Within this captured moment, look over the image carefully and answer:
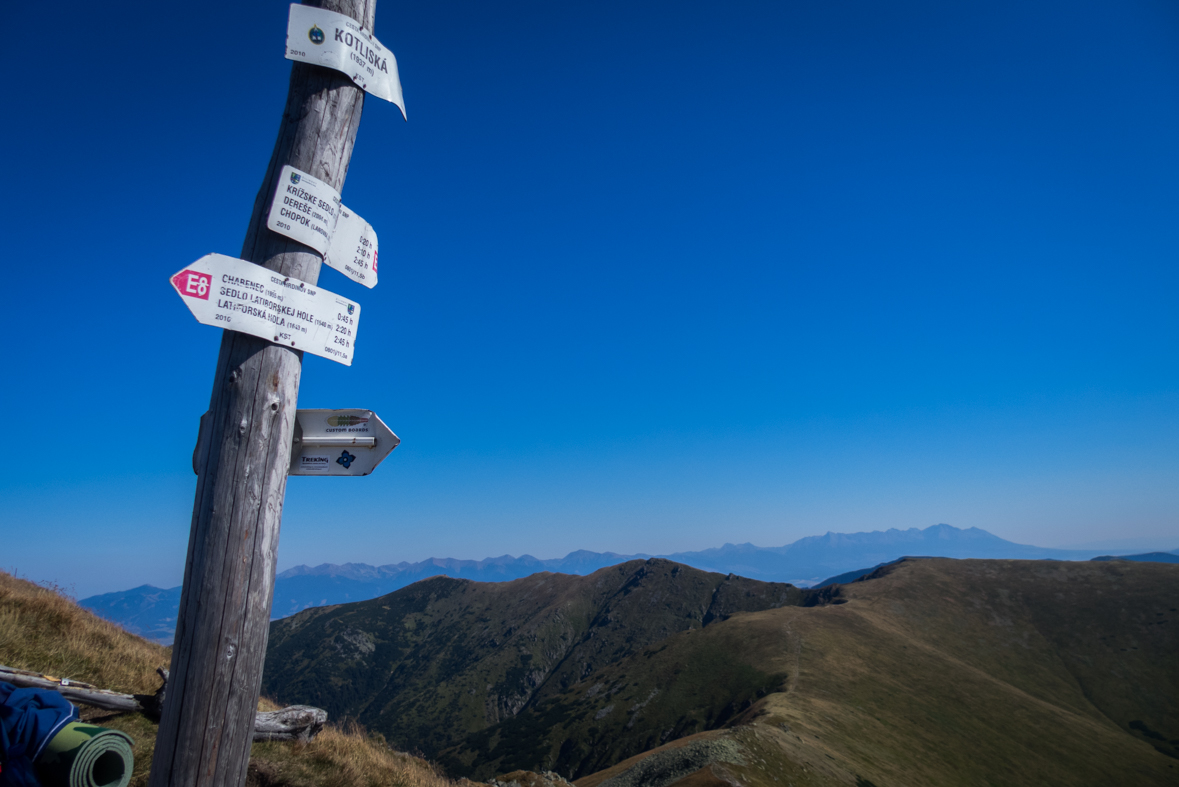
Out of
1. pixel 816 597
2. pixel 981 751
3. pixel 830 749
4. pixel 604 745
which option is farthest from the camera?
pixel 816 597

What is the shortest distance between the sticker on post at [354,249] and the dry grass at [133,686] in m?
5.54

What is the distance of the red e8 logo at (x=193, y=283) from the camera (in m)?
2.88

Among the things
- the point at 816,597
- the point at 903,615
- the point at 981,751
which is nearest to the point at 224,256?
the point at 981,751

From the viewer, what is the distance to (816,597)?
6245 inches

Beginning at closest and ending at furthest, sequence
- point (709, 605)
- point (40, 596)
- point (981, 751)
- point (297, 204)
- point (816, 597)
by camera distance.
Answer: point (297, 204)
point (40, 596)
point (981, 751)
point (816, 597)
point (709, 605)

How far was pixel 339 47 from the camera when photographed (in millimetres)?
3504

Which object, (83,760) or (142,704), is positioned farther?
(142,704)

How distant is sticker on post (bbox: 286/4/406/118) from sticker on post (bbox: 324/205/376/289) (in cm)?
87

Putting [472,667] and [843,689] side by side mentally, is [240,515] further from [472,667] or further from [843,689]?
[472,667]

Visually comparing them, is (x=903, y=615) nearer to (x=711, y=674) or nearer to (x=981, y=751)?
(x=711, y=674)

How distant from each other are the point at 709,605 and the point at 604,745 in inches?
3827

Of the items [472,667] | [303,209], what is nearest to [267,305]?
[303,209]

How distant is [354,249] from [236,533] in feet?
5.85

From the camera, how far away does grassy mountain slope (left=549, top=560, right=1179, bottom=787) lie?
178ft
